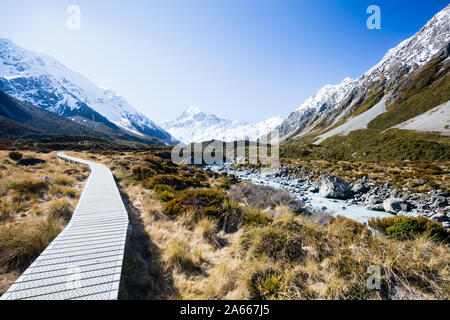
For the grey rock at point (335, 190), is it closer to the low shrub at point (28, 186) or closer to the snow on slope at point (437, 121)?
the low shrub at point (28, 186)

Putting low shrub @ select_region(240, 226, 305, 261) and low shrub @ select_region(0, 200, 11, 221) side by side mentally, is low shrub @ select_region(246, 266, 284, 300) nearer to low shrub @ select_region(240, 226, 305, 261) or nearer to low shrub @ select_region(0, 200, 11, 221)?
low shrub @ select_region(240, 226, 305, 261)

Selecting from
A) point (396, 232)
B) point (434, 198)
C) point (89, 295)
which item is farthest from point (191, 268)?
point (434, 198)

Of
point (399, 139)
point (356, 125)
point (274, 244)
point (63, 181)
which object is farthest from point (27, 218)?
point (356, 125)

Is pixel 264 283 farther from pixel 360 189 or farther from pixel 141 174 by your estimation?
pixel 141 174

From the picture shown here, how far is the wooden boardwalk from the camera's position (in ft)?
8.00

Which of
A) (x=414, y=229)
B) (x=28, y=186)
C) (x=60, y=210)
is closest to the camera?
(x=414, y=229)

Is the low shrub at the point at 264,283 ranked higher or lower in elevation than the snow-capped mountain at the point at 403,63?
lower

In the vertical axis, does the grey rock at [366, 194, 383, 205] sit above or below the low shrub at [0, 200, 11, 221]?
below

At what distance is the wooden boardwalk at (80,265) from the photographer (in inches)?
A: 96.0

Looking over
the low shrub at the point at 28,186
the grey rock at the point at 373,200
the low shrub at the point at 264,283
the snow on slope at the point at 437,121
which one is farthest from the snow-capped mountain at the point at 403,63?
the low shrub at the point at 28,186

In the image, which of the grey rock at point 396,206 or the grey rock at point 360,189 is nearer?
the grey rock at point 396,206

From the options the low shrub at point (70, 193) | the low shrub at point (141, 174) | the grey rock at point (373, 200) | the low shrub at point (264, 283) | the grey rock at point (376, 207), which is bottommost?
the grey rock at point (376, 207)

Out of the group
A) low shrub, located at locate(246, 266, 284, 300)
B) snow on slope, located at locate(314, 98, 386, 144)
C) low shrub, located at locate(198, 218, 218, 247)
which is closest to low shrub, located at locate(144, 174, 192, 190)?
low shrub, located at locate(198, 218, 218, 247)

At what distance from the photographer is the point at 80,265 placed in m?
3.00
